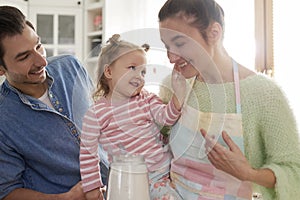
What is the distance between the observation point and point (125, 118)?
78 centimetres

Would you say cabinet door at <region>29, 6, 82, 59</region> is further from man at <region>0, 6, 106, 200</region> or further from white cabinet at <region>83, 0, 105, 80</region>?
man at <region>0, 6, 106, 200</region>

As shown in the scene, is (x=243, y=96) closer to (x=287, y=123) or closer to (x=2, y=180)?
(x=287, y=123)

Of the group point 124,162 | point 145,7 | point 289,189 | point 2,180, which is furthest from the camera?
point 145,7

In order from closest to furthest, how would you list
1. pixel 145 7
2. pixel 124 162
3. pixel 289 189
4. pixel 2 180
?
pixel 124 162, pixel 289 189, pixel 2 180, pixel 145 7

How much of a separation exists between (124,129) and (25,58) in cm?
54

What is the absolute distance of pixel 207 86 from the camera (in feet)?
2.76

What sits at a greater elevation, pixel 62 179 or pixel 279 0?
pixel 279 0

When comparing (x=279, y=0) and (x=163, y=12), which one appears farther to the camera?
(x=279, y=0)

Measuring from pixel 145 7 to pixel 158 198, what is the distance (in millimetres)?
2044

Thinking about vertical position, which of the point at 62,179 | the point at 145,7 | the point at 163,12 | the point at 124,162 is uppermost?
the point at 145,7

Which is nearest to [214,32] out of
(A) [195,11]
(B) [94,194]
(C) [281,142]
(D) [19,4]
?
(A) [195,11]

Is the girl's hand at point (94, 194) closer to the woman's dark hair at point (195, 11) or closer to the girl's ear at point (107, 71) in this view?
the girl's ear at point (107, 71)

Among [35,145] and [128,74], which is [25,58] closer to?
→ [35,145]

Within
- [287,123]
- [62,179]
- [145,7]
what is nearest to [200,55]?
[287,123]
